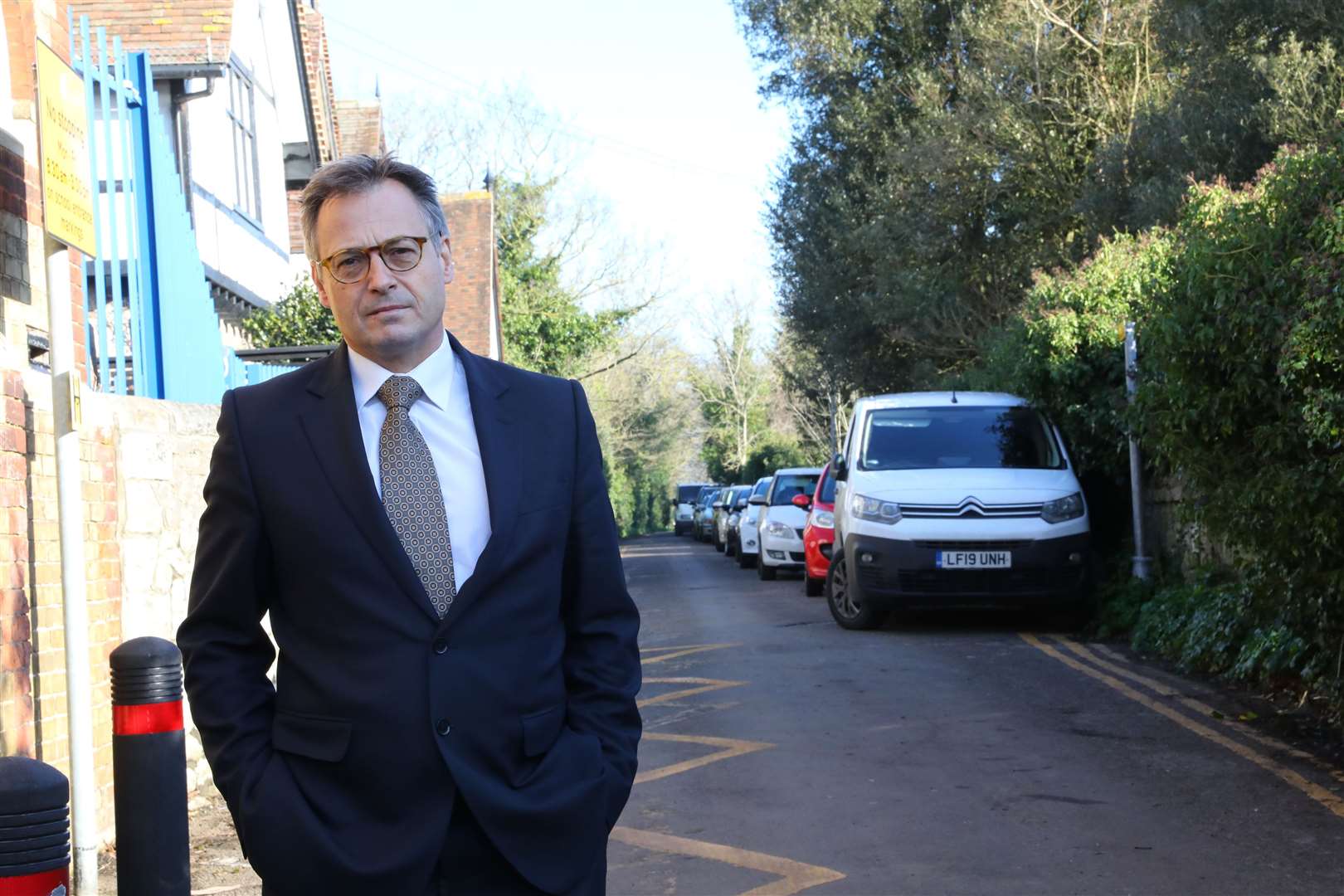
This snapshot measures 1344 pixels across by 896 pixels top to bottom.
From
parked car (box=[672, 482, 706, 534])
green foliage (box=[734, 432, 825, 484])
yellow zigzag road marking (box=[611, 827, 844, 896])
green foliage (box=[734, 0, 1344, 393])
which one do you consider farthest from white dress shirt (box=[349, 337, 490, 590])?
parked car (box=[672, 482, 706, 534])

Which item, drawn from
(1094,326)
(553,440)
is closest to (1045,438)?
(1094,326)

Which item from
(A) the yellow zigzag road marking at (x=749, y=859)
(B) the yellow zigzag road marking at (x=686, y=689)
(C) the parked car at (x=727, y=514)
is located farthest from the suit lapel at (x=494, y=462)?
(C) the parked car at (x=727, y=514)

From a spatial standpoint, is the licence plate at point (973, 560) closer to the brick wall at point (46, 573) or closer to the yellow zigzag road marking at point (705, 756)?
the yellow zigzag road marking at point (705, 756)

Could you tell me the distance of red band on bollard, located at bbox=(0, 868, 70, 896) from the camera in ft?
8.54

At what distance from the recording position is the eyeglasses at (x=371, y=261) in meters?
2.75

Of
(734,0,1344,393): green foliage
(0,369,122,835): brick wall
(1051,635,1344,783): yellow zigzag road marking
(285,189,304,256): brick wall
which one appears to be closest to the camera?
(0,369,122,835): brick wall

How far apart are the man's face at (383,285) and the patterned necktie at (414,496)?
0.08m

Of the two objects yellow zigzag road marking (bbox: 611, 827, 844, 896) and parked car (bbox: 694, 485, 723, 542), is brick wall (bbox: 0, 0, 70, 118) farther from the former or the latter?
parked car (bbox: 694, 485, 723, 542)

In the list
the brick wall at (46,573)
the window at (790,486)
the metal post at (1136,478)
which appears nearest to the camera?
the brick wall at (46,573)

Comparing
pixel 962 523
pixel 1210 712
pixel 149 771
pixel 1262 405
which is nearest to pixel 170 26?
pixel 962 523

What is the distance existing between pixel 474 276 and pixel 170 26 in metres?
15.7

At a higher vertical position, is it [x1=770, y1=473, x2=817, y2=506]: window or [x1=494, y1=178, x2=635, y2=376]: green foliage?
[x1=494, y1=178, x2=635, y2=376]: green foliage

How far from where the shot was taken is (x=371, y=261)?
2746mm

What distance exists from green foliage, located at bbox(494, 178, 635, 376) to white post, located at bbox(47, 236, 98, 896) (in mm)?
32931
